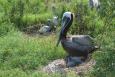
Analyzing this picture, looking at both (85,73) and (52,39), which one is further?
(52,39)

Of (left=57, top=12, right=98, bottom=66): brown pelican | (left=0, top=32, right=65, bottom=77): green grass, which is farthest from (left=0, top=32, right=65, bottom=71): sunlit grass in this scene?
(left=57, top=12, right=98, bottom=66): brown pelican

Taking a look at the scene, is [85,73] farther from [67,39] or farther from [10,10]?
[10,10]

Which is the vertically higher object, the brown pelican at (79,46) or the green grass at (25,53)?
the brown pelican at (79,46)

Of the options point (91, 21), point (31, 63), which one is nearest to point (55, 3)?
point (91, 21)

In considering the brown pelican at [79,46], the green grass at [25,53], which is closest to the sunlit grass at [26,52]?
the green grass at [25,53]

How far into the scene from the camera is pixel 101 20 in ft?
33.1

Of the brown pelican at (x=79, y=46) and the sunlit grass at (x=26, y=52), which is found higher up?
the brown pelican at (x=79, y=46)

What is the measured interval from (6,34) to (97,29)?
197 centimetres

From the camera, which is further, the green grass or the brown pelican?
the brown pelican

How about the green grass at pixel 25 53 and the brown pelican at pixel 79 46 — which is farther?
the brown pelican at pixel 79 46

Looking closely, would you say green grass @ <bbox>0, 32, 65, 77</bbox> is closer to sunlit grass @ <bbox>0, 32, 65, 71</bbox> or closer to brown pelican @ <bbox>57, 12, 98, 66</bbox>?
sunlit grass @ <bbox>0, 32, 65, 71</bbox>

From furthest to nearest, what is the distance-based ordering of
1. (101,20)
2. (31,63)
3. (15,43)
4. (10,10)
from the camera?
(10,10), (101,20), (15,43), (31,63)

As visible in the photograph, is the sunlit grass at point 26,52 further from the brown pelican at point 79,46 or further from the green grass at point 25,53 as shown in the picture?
the brown pelican at point 79,46

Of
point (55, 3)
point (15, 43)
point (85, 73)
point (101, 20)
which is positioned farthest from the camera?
point (55, 3)
